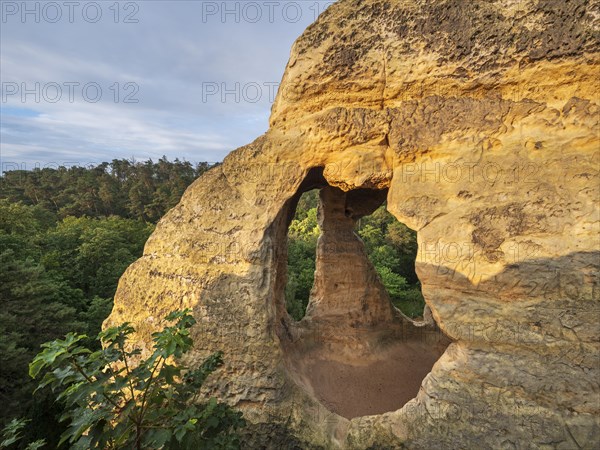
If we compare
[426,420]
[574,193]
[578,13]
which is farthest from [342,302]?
[578,13]

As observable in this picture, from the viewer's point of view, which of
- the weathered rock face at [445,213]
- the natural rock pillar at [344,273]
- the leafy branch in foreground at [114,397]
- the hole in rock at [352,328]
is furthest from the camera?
the natural rock pillar at [344,273]

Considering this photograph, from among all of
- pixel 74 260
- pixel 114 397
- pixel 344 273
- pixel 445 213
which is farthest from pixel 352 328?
pixel 74 260

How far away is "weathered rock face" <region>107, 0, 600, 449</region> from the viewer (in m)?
3.41

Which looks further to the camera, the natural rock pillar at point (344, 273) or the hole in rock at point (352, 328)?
the natural rock pillar at point (344, 273)

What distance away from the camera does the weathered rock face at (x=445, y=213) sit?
3412 millimetres

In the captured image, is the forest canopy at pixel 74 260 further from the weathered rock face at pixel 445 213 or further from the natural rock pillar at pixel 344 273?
the natural rock pillar at pixel 344 273

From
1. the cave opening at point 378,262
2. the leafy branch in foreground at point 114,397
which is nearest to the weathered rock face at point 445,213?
the leafy branch in foreground at point 114,397

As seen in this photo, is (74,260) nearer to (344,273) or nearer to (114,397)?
(344,273)

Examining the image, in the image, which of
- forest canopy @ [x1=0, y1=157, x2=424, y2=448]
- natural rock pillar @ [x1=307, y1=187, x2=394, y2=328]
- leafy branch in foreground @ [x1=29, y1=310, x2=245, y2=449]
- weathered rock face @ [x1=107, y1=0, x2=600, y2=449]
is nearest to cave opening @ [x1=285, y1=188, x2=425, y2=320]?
forest canopy @ [x1=0, y1=157, x2=424, y2=448]

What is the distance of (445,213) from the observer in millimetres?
3973

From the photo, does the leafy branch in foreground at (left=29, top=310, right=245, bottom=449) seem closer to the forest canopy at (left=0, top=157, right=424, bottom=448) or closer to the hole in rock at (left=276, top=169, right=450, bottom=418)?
the forest canopy at (left=0, top=157, right=424, bottom=448)

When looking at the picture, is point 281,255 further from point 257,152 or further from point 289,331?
point 257,152

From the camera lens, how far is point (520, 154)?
373 cm

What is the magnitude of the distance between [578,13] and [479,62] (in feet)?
3.05
